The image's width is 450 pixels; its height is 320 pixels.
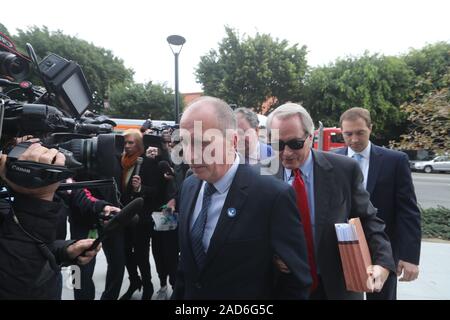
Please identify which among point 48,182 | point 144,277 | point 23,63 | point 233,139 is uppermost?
point 23,63

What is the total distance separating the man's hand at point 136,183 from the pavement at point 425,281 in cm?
123

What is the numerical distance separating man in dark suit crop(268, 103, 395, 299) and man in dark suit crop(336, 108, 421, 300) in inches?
25.6

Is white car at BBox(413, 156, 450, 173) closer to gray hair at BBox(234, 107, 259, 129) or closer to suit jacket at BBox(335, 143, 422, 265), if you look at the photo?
gray hair at BBox(234, 107, 259, 129)

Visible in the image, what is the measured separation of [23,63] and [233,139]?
0.99 m

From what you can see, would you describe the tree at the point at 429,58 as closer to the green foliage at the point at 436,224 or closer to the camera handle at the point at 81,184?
the green foliage at the point at 436,224

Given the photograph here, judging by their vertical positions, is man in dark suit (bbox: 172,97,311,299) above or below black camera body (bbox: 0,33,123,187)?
below

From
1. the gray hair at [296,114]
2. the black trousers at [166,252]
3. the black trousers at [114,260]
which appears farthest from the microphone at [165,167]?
the gray hair at [296,114]

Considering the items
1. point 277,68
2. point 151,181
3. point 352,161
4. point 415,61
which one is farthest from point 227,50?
point 352,161

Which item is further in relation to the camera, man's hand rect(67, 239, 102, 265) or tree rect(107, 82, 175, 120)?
tree rect(107, 82, 175, 120)

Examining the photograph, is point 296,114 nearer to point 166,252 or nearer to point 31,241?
point 31,241

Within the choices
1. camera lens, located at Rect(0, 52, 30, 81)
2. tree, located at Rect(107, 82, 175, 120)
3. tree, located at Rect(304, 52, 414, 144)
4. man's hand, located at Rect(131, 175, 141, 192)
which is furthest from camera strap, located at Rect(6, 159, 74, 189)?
tree, located at Rect(107, 82, 175, 120)

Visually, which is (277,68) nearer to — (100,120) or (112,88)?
(112,88)

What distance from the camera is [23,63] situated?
5.07 feet

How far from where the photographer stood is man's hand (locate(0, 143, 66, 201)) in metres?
1.29
